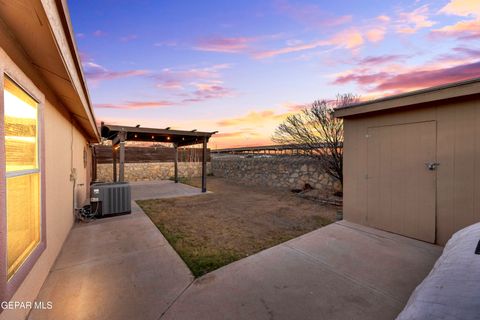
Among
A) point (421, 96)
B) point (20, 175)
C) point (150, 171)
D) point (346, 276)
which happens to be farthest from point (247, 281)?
point (150, 171)

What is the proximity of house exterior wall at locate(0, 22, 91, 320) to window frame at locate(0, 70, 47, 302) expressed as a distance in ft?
0.04

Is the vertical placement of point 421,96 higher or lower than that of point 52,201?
higher

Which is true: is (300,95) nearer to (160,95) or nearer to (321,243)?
(321,243)

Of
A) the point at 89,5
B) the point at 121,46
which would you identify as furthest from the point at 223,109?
the point at 89,5

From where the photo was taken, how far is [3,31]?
133cm

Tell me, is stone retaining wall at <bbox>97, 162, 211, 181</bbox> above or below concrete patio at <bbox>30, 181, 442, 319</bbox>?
above

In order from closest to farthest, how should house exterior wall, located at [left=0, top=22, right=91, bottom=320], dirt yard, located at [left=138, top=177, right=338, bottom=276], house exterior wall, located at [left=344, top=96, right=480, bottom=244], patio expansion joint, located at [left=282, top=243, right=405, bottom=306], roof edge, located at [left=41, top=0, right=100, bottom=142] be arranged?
roof edge, located at [left=41, top=0, right=100, bottom=142] < house exterior wall, located at [left=0, top=22, right=91, bottom=320] < patio expansion joint, located at [left=282, top=243, right=405, bottom=306] < house exterior wall, located at [left=344, top=96, right=480, bottom=244] < dirt yard, located at [left=138, top=177, right=338, bottom=276]

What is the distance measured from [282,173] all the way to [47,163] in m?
8.75

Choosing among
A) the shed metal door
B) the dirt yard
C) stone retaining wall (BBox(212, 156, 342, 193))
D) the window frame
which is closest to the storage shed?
the shed metal door

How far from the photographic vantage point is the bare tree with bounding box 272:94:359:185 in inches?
276

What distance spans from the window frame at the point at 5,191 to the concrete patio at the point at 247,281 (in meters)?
0.54

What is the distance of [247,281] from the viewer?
2324 millimetres

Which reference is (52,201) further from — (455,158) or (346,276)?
(455,158)

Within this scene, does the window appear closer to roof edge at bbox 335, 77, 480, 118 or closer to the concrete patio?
the concrete patio
